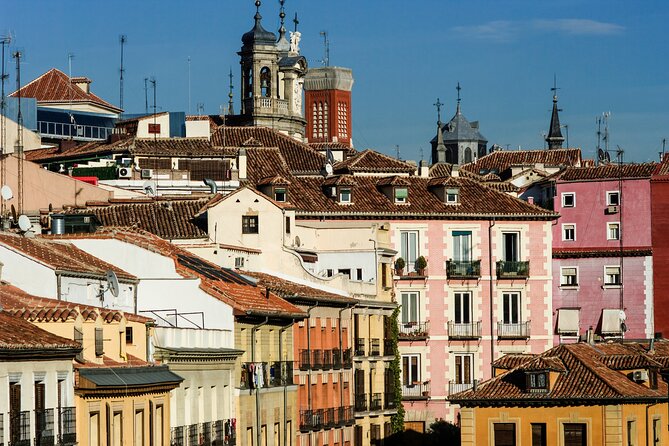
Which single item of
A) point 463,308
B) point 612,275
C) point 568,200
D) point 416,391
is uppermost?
point 568,200

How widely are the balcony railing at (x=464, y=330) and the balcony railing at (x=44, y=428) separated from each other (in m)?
57.0

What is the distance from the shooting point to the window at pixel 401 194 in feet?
362

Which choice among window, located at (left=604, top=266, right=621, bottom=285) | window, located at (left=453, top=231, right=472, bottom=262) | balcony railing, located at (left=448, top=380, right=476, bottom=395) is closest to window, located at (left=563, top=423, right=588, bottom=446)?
balcony railing, located at (left=448, top=380, right=476, bottom=395)

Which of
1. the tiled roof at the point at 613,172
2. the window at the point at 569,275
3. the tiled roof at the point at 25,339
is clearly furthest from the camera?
the tiled roof at the point at 613,172

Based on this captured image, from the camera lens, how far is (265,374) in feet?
250

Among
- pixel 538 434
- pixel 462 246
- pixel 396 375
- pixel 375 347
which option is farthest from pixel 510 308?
pixel 538 434

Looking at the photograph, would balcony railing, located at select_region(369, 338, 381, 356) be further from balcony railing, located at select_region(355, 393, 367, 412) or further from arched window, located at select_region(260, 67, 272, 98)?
arched window, located at select_region(260, 67, 272, 98)

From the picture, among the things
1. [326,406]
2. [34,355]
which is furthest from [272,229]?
[34,355]

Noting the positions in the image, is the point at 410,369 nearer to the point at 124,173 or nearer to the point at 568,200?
the point at 124,173

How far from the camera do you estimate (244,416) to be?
241 ft

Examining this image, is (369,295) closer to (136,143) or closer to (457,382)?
(457,382)

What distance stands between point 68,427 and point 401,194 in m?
56.9

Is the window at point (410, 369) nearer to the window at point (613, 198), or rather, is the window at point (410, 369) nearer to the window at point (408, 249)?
the window at point (408, 249)

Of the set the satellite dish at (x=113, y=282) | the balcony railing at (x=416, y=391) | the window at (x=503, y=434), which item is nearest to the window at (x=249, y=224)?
the window at (x=503, y=434)
